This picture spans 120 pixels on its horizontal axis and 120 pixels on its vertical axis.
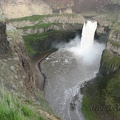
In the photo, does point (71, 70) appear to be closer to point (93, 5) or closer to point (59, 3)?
point (59, 3)

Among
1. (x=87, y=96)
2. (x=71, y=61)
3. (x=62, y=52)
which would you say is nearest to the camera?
(x=87, y=96)

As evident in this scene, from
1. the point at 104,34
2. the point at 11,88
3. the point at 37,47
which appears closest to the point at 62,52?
the point at 37,47

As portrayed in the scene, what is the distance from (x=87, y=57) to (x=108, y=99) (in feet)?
56.1

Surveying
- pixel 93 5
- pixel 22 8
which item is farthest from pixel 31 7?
pixel 93 5

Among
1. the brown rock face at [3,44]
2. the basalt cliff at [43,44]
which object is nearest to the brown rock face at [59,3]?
the basalt cliff at [43,44]

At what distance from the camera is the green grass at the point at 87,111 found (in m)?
30.1

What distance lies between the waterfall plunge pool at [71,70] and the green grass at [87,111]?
0.44 metres

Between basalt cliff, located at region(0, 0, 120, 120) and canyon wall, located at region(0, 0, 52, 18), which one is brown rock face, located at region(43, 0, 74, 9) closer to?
basalt cliff, located at region(0, 0, 120, 120)

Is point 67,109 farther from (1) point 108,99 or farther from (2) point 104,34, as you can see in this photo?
(2) point 104,34

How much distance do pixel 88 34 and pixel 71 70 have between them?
15157 mm

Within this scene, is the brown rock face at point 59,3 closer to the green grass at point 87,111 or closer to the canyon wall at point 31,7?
the canyon wall at point 31,7

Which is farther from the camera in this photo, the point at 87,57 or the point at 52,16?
the point at 52,16

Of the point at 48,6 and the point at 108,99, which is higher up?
the point at 48,6

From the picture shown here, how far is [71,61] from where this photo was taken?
47.3 meters
